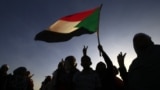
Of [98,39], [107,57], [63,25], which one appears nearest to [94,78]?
[107,57]

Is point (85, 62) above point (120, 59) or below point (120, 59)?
above

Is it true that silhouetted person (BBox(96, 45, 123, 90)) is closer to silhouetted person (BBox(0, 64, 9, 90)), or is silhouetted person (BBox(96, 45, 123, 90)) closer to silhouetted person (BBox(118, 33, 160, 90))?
silhouetted person (BBox(118, 33, 160, 90))

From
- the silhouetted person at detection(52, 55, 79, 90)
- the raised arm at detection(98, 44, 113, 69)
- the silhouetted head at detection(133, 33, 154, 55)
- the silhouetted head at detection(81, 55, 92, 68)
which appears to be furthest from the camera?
the silhouetted person at detection(52, 55, 79, 90)

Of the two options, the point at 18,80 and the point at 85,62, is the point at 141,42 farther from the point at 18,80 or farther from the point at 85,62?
the point at 18,80

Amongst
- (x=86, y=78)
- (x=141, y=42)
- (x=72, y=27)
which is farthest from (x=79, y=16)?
(x=141, y=42)

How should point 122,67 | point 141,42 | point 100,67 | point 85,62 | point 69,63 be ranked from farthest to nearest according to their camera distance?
point 100,67, point 69,63, point 85,62, point 122,67, point 141,42

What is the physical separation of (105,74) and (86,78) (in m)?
0.71

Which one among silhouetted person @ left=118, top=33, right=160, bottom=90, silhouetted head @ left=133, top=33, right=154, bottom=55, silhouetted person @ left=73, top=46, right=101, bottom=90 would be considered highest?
silhouetted person @ left=73, top=46, right=101, bottom=90

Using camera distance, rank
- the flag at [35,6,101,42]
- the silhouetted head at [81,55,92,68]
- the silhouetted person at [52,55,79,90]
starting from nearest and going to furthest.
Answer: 1. the silhouetted head at [81,55,92,68]
2. the silhouetted person at [52,55,79,90]
3. the flag at [35,6,101,42]

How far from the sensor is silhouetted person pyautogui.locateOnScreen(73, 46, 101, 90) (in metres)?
6.94

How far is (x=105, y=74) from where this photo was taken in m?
7.39

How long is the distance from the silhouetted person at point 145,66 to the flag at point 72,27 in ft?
11.4

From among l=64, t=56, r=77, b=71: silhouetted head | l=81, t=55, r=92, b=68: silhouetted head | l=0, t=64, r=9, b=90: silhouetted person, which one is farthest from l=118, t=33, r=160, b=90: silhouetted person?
l=0, t=64, r=9, b=90: silhouetted person

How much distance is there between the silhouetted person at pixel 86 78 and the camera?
694 centimetres
